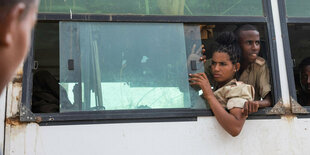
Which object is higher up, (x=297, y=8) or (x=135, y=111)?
(x=297, y=8)

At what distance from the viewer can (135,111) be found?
2.66m

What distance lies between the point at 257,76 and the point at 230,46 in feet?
0.94

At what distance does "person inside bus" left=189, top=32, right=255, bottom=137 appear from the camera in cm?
268

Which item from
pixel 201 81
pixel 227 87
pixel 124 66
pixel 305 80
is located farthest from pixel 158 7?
pixel 305 80

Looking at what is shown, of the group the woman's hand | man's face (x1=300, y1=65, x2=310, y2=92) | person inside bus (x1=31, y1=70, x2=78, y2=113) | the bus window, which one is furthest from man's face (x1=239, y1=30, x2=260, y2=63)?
person inside bus (x1=31, y1=70, x2=78, y2=113)

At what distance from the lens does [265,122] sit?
279cm

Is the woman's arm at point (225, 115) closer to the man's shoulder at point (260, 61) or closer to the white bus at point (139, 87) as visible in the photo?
the white bus at point (139, 87)

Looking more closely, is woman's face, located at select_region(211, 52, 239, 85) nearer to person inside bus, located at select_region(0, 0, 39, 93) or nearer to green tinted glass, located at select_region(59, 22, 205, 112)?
green tinted glass, located at select_region(59, 22, 205, 112)

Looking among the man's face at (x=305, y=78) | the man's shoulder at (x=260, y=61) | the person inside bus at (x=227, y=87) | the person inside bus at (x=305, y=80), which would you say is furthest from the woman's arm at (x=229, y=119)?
the man's face at (x=305, y=78)

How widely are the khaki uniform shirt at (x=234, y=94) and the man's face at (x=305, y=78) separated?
98 cm

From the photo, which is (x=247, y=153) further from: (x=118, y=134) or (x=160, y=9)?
(x=160, y=9)

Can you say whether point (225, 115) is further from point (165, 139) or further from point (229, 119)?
point (165, 139)

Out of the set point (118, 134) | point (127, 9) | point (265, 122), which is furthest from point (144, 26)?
point (265, 122)

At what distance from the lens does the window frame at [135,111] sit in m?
2.54
